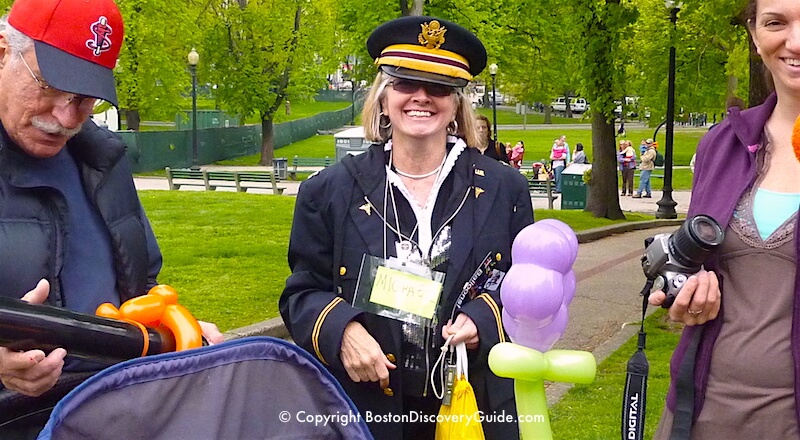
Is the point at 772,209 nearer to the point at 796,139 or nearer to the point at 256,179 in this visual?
the point at 796,139

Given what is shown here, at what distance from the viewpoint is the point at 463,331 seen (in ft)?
8.96

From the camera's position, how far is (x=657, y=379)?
6441 millimetres

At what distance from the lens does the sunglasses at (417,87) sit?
2.89 meters

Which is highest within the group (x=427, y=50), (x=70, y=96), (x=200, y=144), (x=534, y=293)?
A: (x=427, y=50)

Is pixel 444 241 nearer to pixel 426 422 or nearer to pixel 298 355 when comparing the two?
pixel 426 422

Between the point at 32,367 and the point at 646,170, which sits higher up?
the point at 32,367

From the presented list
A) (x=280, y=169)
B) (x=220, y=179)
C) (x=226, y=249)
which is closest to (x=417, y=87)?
(x=226, y=249)

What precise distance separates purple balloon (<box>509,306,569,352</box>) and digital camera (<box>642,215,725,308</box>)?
0.25 m

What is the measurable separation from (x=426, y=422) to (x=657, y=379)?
4.02 meters

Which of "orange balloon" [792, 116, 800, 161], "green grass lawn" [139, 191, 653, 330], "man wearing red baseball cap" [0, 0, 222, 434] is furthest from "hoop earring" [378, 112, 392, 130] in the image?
"green grass lawn" [139, 191, 653, 330]

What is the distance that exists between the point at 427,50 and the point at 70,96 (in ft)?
3.80

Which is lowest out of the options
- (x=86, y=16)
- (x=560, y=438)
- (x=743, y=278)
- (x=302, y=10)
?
(x=560, y=438)

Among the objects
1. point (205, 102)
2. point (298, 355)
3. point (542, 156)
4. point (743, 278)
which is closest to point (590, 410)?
point (743, 278)

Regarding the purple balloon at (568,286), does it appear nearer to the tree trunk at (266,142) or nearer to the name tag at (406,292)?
the name tag at (406,292)
